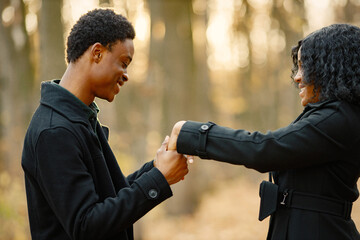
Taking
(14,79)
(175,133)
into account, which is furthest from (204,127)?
(14,79)

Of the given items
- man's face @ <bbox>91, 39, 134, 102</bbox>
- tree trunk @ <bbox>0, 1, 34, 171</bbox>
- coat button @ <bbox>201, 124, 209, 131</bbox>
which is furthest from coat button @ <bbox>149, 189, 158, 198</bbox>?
tree trunk @ <bbox>0, 1, 34, 171</bbox>

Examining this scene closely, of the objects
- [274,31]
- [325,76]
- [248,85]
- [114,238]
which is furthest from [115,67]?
[248,85]

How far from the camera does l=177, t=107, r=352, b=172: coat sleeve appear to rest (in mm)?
2139

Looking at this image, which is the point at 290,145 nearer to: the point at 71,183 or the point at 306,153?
the point at 306,153

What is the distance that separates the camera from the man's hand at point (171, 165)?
2.32 metres

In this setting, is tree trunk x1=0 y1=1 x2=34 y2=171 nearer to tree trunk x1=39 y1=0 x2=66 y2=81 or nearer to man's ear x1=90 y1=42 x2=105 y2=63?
tree trunk x1=39 y1=0 x2=66 y2=81

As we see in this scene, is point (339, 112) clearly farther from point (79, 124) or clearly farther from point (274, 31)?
point (274, 31)

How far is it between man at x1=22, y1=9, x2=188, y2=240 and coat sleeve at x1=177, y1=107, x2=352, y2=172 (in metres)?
0.38

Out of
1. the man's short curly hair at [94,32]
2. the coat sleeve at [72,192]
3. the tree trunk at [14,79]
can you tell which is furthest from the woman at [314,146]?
the tree trunk at [14,79]

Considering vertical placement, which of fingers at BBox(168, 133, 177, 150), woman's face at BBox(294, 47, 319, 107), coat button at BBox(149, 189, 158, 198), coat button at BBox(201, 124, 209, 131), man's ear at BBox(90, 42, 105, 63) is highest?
man's ear at BBox(90, 42, 105, 63)

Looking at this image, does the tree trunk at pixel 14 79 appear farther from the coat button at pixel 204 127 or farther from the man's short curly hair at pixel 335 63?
the man's short curly hair at pixel 335 63

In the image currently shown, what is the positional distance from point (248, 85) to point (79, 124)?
1892 cm

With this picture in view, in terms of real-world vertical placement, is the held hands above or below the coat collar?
below

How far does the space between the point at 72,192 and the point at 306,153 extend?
49.3 inches
